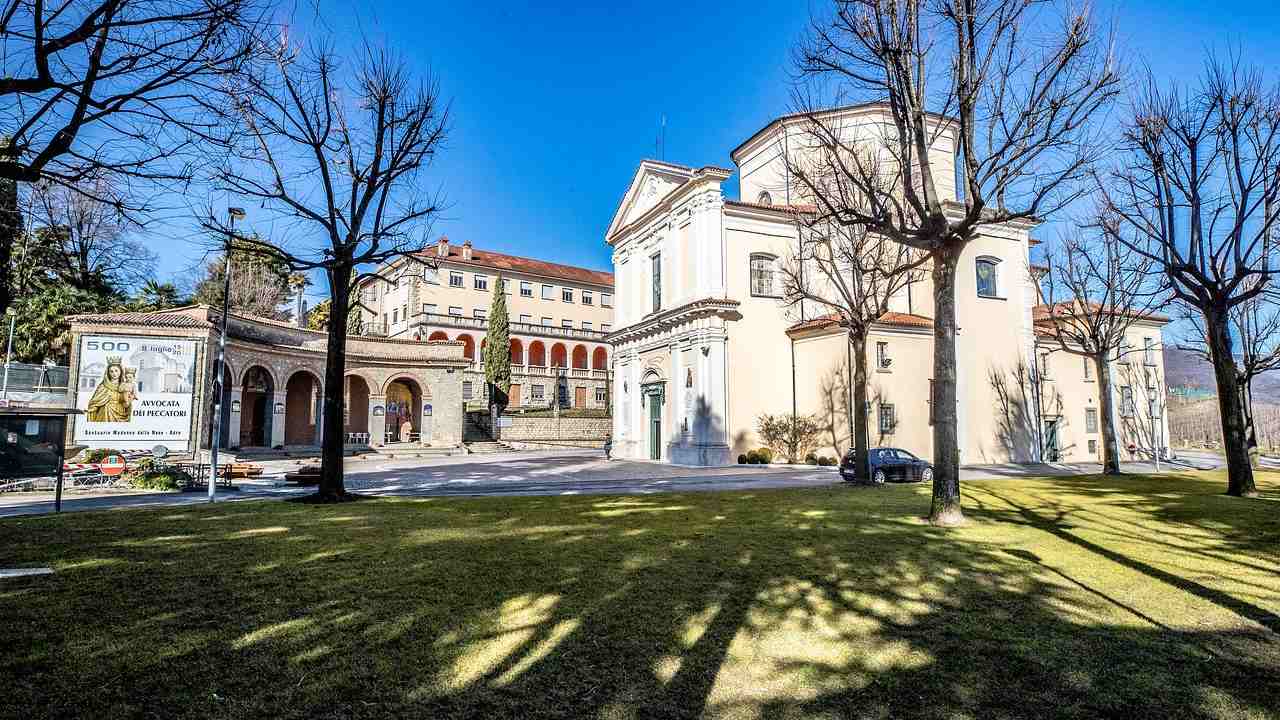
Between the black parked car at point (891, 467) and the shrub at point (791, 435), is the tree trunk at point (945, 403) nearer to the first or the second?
the black parked car at point (891, 467)

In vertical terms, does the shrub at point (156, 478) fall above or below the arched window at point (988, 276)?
below

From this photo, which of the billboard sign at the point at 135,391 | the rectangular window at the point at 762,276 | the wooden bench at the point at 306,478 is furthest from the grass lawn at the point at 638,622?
the rectangular window at the point at 762,276

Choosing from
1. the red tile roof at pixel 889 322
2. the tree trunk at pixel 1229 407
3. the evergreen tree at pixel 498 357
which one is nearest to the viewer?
the tree trunk at pixel 1229 407

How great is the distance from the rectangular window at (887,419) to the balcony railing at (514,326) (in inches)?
1446

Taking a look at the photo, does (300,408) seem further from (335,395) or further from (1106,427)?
(1106,427)

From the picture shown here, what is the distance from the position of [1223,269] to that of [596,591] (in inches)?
708

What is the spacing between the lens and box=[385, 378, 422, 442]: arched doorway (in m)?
40.6

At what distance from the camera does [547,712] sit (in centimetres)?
304

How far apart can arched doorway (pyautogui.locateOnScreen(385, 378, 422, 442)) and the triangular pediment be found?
15724mm

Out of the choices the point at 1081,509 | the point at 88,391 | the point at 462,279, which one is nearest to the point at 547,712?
the point at 1081,509

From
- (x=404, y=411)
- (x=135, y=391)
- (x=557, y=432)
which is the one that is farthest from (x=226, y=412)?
(x=557, y=432)

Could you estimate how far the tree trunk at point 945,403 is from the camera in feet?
31.4

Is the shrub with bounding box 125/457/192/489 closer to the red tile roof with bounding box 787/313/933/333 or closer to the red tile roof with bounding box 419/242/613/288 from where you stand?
the red tile roof with bounding box 787/313/933/333

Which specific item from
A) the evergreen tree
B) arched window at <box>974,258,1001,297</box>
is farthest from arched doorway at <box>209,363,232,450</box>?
arched window at <box>974,258,1001,297</box>
